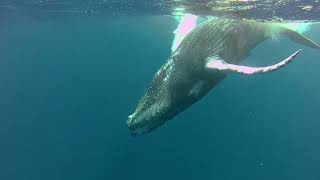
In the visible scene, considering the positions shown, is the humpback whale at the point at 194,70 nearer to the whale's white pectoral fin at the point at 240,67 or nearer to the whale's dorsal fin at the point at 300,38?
the whale's white pectoral fin at the point at 240,67

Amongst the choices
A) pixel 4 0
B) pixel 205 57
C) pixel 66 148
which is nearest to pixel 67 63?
pixel 66 148

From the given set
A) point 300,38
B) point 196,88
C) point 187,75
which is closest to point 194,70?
point 187,75

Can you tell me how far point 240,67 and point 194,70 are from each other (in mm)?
631

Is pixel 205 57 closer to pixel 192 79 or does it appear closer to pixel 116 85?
pixel 192 79

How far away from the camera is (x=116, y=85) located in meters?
50.9

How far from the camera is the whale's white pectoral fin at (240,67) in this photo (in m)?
4.03

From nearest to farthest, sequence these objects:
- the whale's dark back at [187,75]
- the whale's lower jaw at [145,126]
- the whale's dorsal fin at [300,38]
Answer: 1. the whale's lower jaw at [145,126]
2. the whale's dark back at [187,75]
3. the whale's dorsal fin at [300,38]

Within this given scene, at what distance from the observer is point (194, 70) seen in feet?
16.1

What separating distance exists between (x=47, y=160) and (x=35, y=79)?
554 inches

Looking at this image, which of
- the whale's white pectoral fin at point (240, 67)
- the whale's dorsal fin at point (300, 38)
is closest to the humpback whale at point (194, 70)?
the whale's white pectoral fin at point (240, 67)

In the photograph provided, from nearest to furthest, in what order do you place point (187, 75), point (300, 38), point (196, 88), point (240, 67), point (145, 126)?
point (145, 126), point (240, 67), point (196, 88), point (187, 75), point (300, 38)

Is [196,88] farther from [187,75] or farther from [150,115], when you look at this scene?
[150,115]

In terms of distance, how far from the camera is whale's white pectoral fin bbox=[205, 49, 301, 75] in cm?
403

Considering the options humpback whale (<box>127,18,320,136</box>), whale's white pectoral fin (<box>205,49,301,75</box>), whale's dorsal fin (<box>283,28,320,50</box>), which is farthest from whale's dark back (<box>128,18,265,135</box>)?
whale's dorsal fin (<box>283,28,320,50</box>)
